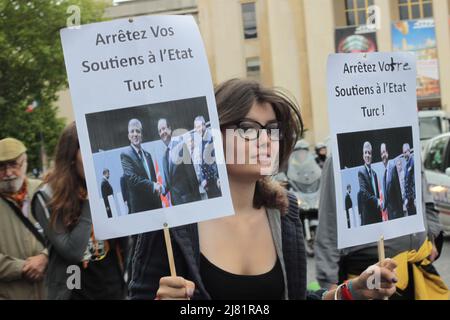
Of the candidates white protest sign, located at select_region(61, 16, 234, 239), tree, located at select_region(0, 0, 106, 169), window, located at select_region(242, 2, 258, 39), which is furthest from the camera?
tree, located at select_region(0, 0, 106, 169)

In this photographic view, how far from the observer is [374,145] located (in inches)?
125

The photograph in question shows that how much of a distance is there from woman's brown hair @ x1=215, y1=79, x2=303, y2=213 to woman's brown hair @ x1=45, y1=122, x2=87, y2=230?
1398mm

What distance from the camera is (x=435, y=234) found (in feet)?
14.3

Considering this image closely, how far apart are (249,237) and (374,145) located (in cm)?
72

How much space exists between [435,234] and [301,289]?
5.91ft

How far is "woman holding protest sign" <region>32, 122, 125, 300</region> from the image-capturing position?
396 cm

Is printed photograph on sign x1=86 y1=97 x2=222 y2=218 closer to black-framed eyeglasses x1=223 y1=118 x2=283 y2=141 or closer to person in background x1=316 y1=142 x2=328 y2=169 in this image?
black-framed eyeglasses x1=223 y1=118 x2=283 y2=141

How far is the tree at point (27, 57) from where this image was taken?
91.0 ft

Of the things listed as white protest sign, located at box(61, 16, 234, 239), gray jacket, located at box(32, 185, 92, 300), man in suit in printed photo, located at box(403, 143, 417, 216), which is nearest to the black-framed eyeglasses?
white protest sign, located at box(61, 16, 234, 239)

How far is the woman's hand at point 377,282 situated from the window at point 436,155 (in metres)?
8.86

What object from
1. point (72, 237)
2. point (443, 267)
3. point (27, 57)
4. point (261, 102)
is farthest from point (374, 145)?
point (27, 57)

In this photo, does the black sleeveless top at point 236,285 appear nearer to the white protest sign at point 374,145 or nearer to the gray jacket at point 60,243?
the white protest sign at point 374,145

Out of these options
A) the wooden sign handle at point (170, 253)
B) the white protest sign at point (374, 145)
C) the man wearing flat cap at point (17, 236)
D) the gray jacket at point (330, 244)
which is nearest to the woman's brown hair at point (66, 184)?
the man wearing flat cap at point (17, 236)

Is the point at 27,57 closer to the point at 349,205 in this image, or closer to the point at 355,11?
the point at 355,11
